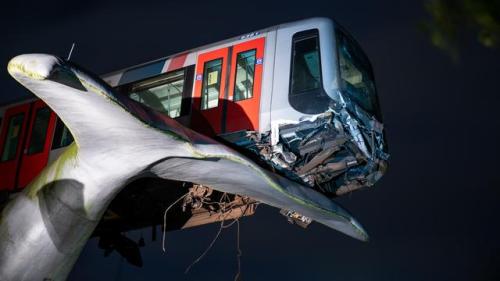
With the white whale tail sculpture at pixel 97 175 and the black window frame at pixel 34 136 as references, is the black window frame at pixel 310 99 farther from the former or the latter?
the black window frame at pixel 34 136

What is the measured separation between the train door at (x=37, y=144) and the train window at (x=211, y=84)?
11.2ft

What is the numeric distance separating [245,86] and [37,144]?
182 inches

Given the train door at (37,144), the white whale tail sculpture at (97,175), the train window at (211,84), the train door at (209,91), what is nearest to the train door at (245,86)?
the train door at (209,91)

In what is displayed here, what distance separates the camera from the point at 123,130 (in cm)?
599

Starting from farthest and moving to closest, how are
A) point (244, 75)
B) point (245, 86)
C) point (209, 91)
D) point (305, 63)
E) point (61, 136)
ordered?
point (61, 136) → point (209, 91) → point (244, 75) → point (245, 86) → point (305, 63)

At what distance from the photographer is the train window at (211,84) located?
8820 mm

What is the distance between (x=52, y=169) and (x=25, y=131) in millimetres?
4534

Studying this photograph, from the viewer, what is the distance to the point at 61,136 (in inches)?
409

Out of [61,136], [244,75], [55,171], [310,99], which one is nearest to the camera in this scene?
[55,171]


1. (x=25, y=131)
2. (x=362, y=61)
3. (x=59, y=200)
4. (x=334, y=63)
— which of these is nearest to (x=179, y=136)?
(x=59, y=200)

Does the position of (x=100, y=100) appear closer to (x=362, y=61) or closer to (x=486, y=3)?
(x=486, y=3)

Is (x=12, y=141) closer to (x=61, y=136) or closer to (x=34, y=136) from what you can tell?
(x=34, y=136)

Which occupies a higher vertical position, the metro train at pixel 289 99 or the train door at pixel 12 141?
the metro train at pixel 289 99

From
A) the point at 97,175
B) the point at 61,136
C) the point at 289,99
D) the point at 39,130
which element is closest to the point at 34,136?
the point at 39,130
